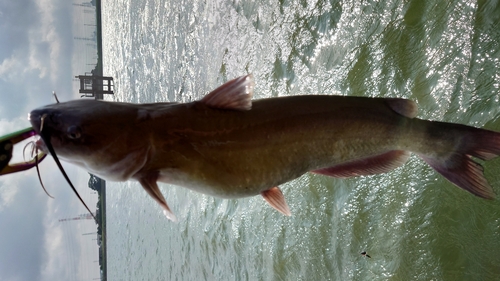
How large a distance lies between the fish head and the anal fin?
94cm

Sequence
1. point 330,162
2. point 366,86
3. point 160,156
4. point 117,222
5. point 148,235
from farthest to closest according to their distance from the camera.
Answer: point 117,222, point 148,235, point 366,86, point 330,162, point 160,156

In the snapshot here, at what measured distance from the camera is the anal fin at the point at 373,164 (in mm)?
1963

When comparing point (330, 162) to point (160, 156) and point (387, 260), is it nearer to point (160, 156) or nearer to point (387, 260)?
point (160, 156)

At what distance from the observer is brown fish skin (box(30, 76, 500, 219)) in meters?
1.71

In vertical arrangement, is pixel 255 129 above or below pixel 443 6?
below

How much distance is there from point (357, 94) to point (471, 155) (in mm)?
1939

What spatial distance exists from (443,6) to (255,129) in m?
2.22

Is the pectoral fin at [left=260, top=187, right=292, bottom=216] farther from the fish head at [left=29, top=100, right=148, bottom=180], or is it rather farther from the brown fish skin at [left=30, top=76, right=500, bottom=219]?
the fish head at [left=29, top=100, right=148, bottom=180]

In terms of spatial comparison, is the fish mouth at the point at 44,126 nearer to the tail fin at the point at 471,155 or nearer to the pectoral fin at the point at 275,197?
the pectoral fin at the point at 275,197

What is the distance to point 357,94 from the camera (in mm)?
3730

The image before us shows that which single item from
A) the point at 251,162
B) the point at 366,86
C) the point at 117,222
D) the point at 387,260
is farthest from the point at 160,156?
the point at 117,222

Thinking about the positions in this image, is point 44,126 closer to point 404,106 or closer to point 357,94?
point 404,106

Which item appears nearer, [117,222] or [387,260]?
[387,260]

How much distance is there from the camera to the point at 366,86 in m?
3.62
